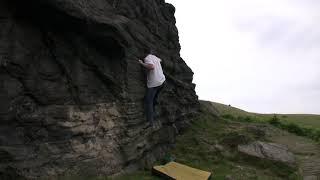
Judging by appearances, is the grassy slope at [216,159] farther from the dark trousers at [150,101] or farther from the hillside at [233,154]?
the dark trousers at [150,101]

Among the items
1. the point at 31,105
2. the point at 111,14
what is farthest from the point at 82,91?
the point at 111,14

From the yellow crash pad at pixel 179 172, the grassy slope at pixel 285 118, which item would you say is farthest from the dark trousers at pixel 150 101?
the grassy slope at pixel 285 118

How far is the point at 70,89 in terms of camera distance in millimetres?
13023

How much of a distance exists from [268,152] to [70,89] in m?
10.8

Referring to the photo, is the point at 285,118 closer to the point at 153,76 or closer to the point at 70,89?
the point at 153,76

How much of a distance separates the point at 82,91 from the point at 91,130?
114cm

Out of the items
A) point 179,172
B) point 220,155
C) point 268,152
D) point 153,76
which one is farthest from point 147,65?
point 268,152

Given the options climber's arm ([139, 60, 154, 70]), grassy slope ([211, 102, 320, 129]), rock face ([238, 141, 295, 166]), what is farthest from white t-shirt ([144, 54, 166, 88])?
grassy slope ([211, 102, 320, 129])

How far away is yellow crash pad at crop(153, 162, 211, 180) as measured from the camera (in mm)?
14938

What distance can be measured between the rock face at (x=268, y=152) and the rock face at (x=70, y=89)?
17.8 feet

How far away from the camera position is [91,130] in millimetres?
13500

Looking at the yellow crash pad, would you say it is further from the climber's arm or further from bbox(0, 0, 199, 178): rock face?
the climber's arm

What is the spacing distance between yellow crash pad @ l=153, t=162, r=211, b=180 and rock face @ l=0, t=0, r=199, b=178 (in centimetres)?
80

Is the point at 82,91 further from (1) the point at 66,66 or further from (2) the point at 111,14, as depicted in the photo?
(2) the point at 111,14
